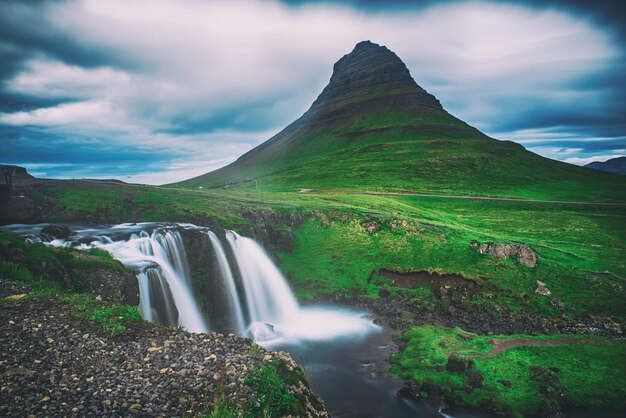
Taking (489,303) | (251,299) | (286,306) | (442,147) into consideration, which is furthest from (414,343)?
(442,147)

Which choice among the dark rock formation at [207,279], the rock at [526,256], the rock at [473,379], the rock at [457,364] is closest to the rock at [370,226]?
the rock at [526,256]

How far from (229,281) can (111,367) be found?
21.1 m

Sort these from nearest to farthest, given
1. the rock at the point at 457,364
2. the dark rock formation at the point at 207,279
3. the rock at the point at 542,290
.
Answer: the rock at the point at 457,364 → the dark rock formation at the point at 207,279 → the rock at the point at 542,290

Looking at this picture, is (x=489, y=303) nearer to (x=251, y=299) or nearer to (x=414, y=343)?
(x=414, y=343)

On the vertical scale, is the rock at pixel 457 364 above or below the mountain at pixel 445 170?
below

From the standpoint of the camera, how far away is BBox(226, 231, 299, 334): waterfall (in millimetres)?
33500

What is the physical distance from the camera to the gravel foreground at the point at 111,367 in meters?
10.4

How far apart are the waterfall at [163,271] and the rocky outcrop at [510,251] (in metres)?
35.1

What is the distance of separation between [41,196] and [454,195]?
3875 inches

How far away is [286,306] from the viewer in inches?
1388

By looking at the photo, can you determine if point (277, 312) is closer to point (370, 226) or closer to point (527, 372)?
point (370, 226)

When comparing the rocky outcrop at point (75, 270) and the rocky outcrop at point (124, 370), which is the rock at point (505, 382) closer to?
the rocky outcrop at point (124, 370)

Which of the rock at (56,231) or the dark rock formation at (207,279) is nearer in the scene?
the rock at (56,231)

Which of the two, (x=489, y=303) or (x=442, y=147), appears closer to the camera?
(x=489, y=303)
